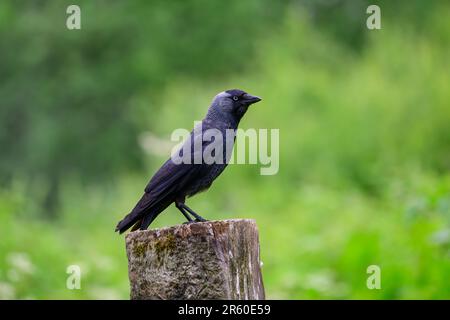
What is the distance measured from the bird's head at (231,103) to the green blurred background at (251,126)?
2.02 metres

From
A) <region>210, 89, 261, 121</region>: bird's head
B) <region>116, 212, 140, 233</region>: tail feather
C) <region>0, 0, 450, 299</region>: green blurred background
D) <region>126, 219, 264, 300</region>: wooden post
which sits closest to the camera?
<region>126, 219, 264, 300</region>: wooden post

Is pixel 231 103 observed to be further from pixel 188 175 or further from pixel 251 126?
pixel 251 126

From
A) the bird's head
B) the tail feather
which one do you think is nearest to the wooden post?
the tail feather

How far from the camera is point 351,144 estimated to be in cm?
1227

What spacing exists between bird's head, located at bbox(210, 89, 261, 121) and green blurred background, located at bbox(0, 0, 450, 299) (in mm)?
2025

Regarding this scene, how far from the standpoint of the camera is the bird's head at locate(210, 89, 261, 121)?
547 centimetres

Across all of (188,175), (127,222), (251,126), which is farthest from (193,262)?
(251,126)

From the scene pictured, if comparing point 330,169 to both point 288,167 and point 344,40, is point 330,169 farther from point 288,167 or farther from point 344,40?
point 344,40

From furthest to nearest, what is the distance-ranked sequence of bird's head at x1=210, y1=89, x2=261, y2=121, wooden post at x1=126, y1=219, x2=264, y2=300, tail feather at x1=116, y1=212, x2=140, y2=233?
1. bird's head at x1=210, y1=89, x2=261, y2=121
2. tail feather at x1=116, y1=212, x2=140, y2=233
3. wooden post at x1=126, y1=219, x2=264, y2=300

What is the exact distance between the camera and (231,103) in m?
5.53

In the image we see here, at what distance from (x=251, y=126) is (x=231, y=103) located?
7554 mm

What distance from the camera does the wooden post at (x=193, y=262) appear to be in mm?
4262

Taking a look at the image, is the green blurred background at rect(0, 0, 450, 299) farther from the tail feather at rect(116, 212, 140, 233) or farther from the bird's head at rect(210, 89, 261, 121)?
the tail feather at rect(116, 212, 140, 233)

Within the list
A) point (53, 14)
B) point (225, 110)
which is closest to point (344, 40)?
point (53, 14)
